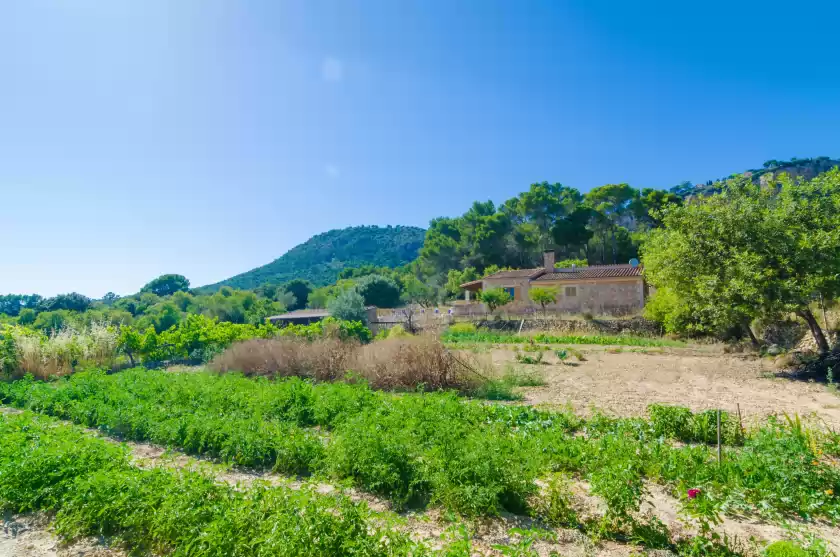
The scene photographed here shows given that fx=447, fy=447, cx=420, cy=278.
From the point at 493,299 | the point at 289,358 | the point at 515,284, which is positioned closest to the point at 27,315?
the point at 493,299

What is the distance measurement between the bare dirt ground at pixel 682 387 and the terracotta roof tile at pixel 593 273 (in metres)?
13.9

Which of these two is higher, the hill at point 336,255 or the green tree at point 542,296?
the hill at point 336,255

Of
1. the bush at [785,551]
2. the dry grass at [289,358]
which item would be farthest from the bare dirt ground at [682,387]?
the dry grass at [289,358]

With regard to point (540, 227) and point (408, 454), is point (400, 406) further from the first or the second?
point (540, 227)

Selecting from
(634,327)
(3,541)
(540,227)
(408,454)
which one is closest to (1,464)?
(3,541)

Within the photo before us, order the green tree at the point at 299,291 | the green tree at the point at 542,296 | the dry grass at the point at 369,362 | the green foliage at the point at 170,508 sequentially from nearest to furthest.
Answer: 1. the green foliage at the point at 170,508
2. the dry grass at the point at 369,362
3. the green tree at the point at 542,296
4. the green tree at the point at 299,291

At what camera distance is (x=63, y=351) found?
14.0 meters

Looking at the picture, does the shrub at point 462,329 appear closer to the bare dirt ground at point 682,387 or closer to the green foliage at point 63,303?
the bare dirt ground at point 682,387

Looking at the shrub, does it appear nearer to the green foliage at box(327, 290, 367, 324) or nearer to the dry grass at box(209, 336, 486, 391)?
Answer: the green foliage at box(327, 290, 367, 324)

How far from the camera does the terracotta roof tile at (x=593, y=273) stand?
94.0 feet

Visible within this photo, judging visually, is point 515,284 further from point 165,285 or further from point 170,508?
point 165,285

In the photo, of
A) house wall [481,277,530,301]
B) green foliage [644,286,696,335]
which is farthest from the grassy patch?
house wall [481,277,530,301]

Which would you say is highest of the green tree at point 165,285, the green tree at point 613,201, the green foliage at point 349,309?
the green tree at point 613,201

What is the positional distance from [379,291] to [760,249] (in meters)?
36.3
